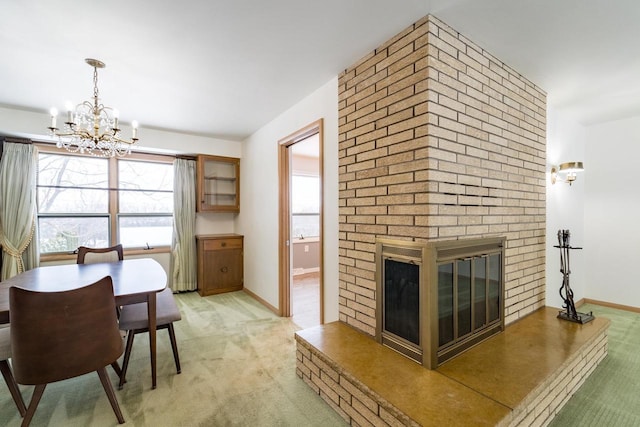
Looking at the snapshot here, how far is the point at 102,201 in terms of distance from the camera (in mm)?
4141

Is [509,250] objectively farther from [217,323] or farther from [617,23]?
[217,323]

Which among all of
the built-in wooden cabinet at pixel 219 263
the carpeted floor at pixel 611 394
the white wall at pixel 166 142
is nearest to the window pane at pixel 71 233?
the white wall at pixel 166 142

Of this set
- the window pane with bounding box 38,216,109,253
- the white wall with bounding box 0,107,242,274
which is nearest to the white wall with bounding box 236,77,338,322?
the white wall with bounding box 0,107,242,274

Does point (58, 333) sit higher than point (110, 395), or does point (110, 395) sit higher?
point (58, 333)

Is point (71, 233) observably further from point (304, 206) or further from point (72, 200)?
point (304, 206)

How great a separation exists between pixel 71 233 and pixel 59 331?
318cm

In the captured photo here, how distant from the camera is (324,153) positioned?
2.75 m

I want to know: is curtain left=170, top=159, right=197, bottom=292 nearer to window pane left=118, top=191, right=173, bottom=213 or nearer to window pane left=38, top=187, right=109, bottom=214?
window pane left=118, top=191, right=173, bottom=213

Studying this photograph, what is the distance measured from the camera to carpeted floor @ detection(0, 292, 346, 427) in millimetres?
1770

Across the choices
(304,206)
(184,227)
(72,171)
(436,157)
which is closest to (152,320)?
(436,157)

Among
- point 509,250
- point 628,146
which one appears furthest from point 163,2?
point 628,146

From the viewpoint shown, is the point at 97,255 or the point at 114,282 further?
the point at 97,255

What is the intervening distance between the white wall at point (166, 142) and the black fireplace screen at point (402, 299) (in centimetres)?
375

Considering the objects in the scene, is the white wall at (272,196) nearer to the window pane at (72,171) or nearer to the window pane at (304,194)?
the window pane at (304,194)
